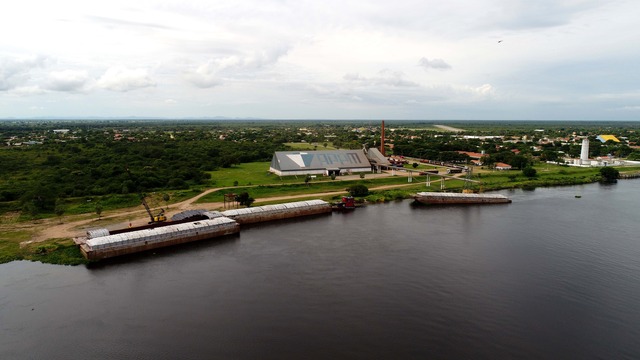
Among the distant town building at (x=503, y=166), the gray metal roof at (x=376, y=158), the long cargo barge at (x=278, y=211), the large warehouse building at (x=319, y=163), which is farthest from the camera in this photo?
the distant town building at (x=503, y=166)

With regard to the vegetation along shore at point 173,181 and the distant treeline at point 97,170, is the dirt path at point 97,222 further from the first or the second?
the distant treeline at point 97,170

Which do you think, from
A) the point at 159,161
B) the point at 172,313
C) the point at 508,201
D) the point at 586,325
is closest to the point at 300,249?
the point at 172,313

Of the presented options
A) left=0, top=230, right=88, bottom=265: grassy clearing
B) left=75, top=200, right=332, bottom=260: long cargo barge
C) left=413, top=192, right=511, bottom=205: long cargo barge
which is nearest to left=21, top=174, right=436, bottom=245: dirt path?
left=0, top=230, right=88, bottom=265: grassy clearing

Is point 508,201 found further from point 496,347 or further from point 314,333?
point 314,333

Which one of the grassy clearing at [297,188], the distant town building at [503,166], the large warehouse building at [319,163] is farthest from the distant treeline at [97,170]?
the distant town building at [503,166]

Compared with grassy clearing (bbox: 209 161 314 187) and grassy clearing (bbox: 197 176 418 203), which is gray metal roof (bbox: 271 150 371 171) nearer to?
grassy clearing (bbox: 209 161 314 187)
